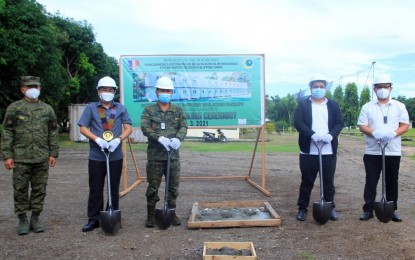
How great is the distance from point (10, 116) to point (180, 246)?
2784 mm

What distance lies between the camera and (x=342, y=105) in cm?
4922

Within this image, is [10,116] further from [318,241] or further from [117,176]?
[318,241]

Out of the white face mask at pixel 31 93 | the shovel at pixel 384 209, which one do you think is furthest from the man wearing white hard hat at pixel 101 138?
the shovel at pixel 384 209

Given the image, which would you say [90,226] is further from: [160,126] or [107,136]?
[160,126]

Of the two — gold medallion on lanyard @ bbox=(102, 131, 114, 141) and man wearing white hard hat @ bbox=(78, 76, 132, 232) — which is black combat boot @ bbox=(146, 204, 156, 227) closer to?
man wearing white hard hat @ bbox=(78, 76, 132, 232)

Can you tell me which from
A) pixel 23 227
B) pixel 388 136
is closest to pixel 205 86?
pixel 388 136

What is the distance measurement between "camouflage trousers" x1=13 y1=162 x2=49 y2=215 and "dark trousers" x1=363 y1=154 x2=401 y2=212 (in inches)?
180

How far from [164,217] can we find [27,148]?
6.61 ft

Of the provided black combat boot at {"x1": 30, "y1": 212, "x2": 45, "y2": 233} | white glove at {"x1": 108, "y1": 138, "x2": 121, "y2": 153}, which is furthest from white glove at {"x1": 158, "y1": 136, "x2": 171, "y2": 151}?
black combat boot at {"x1": 30, "y1": 212, "x2": 45, "y2": 233}

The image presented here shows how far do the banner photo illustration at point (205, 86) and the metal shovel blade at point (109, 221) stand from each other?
3.40m

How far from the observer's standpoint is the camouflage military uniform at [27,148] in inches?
221

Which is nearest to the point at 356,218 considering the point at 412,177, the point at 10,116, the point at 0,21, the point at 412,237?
the point at 412,237

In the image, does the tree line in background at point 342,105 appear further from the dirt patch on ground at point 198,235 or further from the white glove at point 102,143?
the white glove at point 102,143

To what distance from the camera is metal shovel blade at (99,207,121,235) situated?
5504mm
